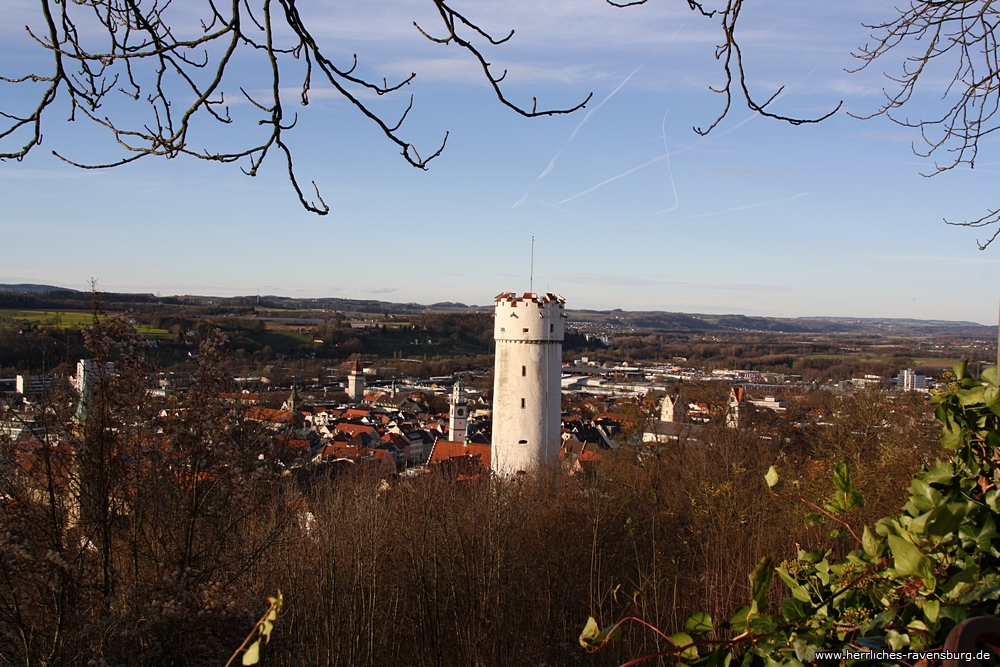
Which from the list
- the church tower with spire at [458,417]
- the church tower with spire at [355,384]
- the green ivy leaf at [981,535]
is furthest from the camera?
the church tower with spire at [355,384]

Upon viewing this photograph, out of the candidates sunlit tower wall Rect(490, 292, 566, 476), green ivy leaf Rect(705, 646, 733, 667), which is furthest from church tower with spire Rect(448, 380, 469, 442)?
green ivy leaf Rect(705, 646, 733, 667)

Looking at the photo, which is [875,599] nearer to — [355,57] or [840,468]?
[840,468]

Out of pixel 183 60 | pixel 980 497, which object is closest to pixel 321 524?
pixel 183 60

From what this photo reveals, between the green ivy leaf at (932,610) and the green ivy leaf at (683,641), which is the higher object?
the green ivy leaf at (932,610)

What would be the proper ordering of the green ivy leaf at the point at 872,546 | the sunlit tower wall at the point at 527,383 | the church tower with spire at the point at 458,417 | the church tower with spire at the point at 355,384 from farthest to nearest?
the church tower with spire at the point at 355,384, the church tower with spire at the point at 458,417, the sunlit tower wall at the point at 527,383, the green ivy leaf at the point at 872,546

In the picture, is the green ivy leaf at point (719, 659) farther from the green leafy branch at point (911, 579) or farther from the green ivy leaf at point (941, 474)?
the green ivy leaf at point (941, 474)

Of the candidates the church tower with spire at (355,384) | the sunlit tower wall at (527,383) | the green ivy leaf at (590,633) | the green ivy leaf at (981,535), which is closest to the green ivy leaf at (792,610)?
the green ivy leaf at (981,535)

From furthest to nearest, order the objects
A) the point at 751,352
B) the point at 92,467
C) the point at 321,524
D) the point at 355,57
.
→ the point at 751,352 < the point at 321,524 < the point at 92,467 < the point at 355,57

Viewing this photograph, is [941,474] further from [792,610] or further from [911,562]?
[792,610]
